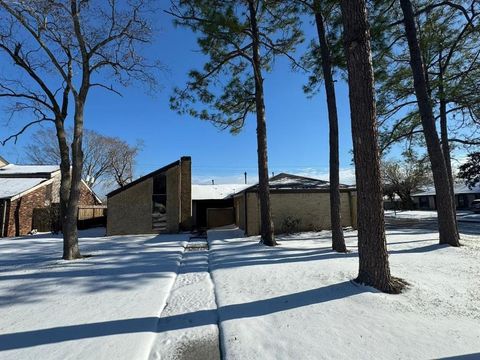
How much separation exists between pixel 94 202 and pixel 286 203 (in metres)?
20.0

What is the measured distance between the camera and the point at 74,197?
30.1 feet

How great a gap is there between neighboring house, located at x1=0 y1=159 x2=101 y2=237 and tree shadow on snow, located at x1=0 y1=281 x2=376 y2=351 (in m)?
17.5

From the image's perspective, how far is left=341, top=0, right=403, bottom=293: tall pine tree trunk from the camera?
502cm

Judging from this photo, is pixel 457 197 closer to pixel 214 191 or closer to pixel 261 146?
pixel 214 191

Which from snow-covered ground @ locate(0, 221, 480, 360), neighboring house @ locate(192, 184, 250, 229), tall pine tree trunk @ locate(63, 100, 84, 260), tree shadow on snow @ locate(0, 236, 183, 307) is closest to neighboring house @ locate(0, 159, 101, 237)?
neighboring house @ locate(192, 184, 250, 229)

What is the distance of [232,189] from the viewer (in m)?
27.2

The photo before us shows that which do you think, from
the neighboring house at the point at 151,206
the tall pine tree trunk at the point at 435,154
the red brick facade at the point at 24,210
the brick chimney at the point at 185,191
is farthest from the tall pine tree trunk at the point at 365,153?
the red brick facade at the point at 24,210

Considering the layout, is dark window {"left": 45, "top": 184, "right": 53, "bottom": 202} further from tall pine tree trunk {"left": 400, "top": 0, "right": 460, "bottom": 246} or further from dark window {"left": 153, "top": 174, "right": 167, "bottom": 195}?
tall pine tree trunk {"left": 400, "top": 0, "right": 460, "bottom": 246}

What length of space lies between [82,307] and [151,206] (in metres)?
13.9

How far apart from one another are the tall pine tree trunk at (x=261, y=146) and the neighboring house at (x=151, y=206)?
856cm

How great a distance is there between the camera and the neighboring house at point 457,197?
133 ft

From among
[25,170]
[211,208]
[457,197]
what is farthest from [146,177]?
[457,197]

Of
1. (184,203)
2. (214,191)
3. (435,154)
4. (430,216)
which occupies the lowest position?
(430,216)

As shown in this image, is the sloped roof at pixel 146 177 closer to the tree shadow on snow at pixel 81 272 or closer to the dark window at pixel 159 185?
the dark window at pixel 159 185
